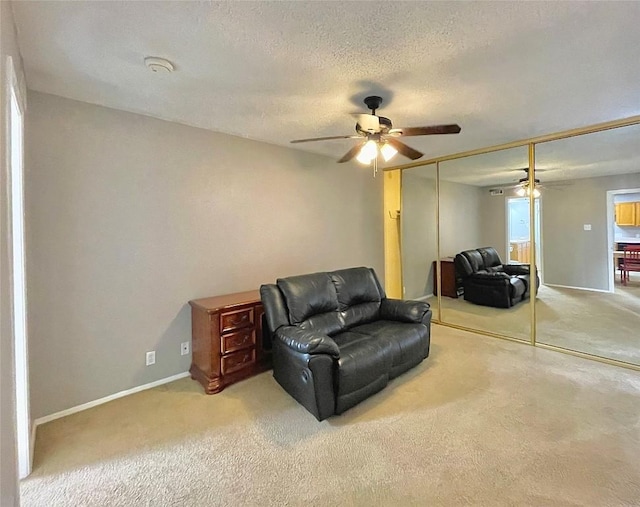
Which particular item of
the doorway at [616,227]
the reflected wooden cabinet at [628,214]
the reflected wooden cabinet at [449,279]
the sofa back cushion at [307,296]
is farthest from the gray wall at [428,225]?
the sofa back cushion at [307,296]

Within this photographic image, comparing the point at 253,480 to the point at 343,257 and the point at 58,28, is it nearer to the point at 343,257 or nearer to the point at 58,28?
the point at 58,28

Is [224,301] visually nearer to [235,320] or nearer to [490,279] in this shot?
[235,320]

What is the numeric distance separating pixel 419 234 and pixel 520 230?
1501 mm

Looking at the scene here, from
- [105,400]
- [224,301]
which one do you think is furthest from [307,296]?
[105,400]

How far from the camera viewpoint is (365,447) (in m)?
2.14

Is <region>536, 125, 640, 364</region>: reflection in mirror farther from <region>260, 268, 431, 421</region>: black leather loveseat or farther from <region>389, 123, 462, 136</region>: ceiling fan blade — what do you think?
<region>389, 123, 462, 136</region>: ceiling fan blade

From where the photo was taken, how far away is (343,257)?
477 centimetres

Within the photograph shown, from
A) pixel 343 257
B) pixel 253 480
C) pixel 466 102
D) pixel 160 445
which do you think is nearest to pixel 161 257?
pixel 160 445

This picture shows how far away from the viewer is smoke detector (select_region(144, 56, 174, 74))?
1997 mm

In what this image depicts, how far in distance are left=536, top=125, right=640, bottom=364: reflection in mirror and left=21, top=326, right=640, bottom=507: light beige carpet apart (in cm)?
132

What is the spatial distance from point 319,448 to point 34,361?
7.11 ft

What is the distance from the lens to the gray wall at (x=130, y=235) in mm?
2471

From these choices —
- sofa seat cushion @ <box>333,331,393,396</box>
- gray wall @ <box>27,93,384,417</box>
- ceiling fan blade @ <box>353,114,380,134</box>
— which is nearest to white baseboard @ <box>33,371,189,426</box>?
gray wall @ <box>27,93,384,417</box>

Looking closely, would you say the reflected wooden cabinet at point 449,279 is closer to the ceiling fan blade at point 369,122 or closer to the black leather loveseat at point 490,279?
the black leather loveseat at point 490,279
